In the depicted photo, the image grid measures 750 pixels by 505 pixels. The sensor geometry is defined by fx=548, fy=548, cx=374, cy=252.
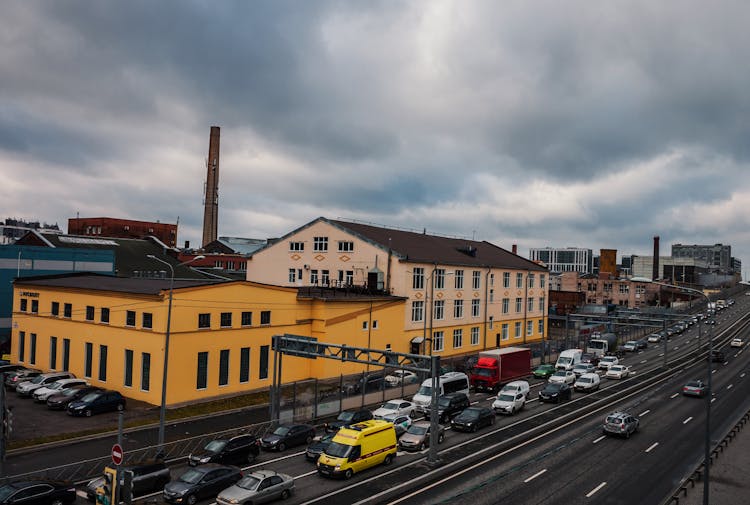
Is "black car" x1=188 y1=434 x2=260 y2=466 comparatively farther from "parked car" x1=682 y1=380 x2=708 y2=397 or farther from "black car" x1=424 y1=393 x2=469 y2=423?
"parked car" x1=682 y1=380 x2=708 y2=397

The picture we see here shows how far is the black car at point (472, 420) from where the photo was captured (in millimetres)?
36844

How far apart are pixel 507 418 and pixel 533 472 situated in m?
12.7

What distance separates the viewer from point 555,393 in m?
46.1

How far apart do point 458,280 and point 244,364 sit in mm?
31678

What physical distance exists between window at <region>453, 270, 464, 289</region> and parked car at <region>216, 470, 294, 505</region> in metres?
46.3

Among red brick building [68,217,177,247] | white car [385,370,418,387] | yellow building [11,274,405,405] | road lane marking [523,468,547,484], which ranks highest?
red brick building [68,217,177,247]

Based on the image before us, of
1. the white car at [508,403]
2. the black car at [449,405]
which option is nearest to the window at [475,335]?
the white car at [508,403]

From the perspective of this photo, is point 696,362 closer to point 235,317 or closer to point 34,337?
point 235,317

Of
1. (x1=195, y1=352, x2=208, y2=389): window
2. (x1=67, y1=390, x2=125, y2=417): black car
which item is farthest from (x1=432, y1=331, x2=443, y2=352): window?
(x1=67, y1=390, x2=125, y2=417): black car

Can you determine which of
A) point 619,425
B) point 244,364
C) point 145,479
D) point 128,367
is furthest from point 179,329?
point 619,425

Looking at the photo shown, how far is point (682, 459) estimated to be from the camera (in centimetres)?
3136

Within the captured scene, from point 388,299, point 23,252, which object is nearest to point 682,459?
point 388,299

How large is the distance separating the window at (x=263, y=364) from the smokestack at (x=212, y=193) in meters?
73.1

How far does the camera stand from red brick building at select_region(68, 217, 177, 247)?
5143 inches
